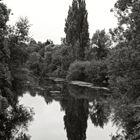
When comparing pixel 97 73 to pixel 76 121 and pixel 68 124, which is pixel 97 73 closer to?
pixel 76 121

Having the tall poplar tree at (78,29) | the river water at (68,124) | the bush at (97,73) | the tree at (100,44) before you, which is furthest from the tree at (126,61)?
the tree at (100,44)

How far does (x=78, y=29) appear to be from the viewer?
6675 centimetres

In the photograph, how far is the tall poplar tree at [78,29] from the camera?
65.0 metres

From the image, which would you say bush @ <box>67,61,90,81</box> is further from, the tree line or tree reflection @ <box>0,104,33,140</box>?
tree reflection @ <box>0,104,33,140</box>

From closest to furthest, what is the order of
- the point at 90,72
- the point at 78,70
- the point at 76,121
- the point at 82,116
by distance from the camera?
the point at 76,121, the point at 82,116, the point at 90,72, the point at 78,70

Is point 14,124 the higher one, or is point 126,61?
point 126,61

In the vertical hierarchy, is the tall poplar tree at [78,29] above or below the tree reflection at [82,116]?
above

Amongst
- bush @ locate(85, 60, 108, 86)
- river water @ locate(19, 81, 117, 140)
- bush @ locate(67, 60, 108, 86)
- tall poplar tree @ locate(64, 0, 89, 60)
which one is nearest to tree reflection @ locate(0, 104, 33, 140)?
river water @ locate(19, 81, 117, 140)

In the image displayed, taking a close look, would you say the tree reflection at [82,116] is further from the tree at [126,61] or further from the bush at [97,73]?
the bush at [97,73]

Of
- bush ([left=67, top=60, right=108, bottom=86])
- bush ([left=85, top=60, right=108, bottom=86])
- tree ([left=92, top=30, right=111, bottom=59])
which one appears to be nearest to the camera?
bush ([left=85, top=60, right=108, bottom=86])

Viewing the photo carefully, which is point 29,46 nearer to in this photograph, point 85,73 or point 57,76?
point 85,73

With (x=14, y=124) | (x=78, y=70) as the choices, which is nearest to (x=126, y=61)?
(x=14, y=124)

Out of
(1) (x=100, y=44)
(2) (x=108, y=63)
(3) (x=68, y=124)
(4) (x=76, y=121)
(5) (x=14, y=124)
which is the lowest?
(3) (x=68, y=124)

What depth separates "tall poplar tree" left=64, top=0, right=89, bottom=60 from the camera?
2559 inches
